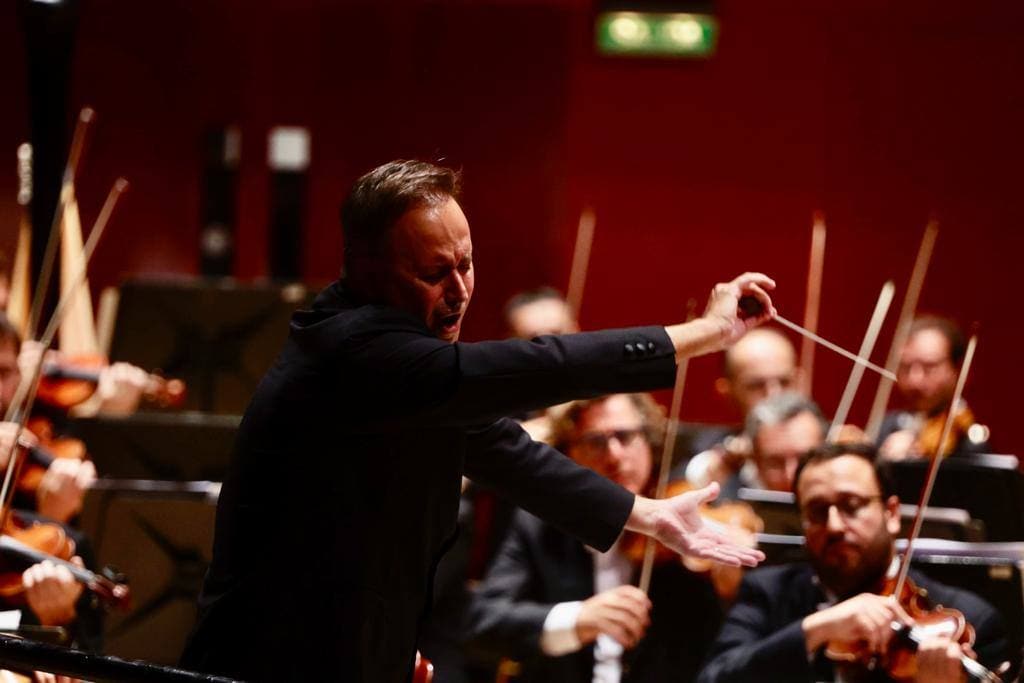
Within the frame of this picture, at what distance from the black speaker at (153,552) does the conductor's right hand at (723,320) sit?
1710 millimetres

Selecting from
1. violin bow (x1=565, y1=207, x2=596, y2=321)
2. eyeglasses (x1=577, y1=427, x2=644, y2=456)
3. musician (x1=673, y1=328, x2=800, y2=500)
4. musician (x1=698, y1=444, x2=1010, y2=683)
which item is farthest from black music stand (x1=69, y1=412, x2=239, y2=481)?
violin bow (x1=565, y1=207, x2=596, y2=321)

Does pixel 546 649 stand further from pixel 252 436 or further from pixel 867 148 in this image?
pixel 867 148

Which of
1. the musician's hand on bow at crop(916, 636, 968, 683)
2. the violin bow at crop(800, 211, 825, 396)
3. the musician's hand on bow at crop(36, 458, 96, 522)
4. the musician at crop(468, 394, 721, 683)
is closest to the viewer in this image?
the musician's hand on bow at crop(916, 636, 968, 683)

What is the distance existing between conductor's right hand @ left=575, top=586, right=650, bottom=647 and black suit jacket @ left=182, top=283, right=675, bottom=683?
1.17m

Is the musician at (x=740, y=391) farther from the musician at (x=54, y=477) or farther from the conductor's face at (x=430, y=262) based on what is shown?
the conductor's face at (x=430, y=262)

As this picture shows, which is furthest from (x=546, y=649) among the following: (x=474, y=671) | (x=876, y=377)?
(x=876, y=377)

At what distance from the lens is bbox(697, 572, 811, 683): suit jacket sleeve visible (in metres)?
2.47

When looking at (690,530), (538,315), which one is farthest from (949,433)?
(690,530)

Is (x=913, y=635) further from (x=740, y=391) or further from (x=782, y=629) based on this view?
(x=740, y=391)

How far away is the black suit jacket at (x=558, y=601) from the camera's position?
293 cm

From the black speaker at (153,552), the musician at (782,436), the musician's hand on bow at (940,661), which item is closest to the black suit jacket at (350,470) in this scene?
the musician's hand on bow at (940,661)

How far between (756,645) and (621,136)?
3396mm

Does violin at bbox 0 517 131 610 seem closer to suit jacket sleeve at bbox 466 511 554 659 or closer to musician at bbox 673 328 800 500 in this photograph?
suit jacket sleeve at bbox 466 511 554 659

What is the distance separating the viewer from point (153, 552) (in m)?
3.12
